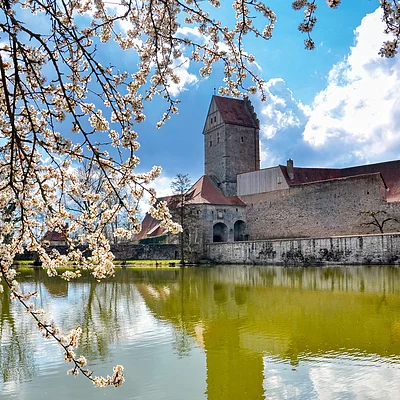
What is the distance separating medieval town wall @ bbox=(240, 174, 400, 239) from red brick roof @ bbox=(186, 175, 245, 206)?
5.16ft

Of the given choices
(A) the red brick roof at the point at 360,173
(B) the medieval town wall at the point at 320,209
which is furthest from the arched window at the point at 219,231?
(A) the red brick roof at the point at 360,173

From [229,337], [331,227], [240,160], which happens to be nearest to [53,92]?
[229,337]

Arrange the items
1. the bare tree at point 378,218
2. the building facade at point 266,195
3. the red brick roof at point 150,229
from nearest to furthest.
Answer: the bare tree at point 378,218, the building facade at point 266,195, the red brick roof at point 150,229

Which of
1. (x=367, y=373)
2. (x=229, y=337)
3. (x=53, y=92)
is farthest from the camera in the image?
(x=229, y=337)

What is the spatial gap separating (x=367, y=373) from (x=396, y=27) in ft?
14.2

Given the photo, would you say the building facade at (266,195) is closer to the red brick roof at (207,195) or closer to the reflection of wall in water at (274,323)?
the red brick roof at (207,195)

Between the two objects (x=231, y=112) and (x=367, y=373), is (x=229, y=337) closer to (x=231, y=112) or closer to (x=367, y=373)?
(x=367, y=373)

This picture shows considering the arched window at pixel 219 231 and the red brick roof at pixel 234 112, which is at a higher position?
the red brick roof at pixel 234 112

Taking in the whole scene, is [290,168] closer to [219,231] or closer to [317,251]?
[219,231]

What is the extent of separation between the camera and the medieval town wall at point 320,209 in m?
29.5

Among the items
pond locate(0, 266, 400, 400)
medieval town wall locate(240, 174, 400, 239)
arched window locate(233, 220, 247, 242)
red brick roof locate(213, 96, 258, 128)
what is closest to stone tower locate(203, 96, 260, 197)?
red brick roof locate(213, 96, 258, 128)

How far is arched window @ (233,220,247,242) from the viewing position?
123 feet

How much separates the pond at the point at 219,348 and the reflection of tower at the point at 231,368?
0.01 metres

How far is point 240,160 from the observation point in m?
41.6
